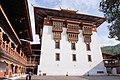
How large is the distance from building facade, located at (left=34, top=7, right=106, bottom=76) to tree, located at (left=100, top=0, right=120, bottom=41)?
2224 centimetres

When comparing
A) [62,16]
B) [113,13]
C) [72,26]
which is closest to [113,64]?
[72,26]

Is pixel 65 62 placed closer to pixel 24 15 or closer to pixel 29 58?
pixel 29 58

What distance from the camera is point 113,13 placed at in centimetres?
1324

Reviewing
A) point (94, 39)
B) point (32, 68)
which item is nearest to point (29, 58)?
point (32, 68)

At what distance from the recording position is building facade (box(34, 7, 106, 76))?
117 feet

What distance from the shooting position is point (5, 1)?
14.9 metres

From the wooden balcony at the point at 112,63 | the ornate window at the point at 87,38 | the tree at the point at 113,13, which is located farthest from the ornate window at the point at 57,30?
the tree at the point at 113,13

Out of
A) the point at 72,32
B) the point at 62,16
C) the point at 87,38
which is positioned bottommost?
the point at 87,38

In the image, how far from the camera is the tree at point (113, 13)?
12.6 metres

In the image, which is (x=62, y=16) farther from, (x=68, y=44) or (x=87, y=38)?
(x=87, y=38)

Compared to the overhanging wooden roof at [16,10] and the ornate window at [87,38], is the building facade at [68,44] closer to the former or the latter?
the ornate window at [87,38]

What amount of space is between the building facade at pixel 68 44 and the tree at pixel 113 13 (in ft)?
73.0

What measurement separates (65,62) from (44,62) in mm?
4663

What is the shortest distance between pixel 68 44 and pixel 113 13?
25.0 metres
